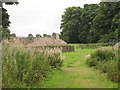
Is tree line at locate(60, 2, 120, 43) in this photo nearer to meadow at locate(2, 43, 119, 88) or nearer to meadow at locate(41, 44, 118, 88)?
meadow at locate(41, 44, 118, 88)

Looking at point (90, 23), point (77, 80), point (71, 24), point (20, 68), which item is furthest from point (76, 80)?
point (71, 24)

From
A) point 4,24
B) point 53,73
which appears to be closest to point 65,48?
point 4,24

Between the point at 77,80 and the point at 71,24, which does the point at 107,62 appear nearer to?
the point at 77,80

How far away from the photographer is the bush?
1033 cm

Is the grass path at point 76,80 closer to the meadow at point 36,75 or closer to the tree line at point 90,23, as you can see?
the meadow at point 36,75

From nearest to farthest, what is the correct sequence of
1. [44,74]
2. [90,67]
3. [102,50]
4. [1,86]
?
1. [1,86]
2. [44,74]
3. [90,67]
4. [102,50]

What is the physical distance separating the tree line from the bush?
108 feet

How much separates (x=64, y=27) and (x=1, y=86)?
58.7 metres

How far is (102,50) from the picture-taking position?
63.9 feet

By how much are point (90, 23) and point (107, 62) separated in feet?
151

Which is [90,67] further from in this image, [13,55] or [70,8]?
[70,8]

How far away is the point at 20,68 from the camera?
446 inches

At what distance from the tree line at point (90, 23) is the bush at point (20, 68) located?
1302 inches

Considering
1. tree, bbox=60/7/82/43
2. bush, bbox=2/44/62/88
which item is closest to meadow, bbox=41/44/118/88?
bush, bbox=2/44/62/88
